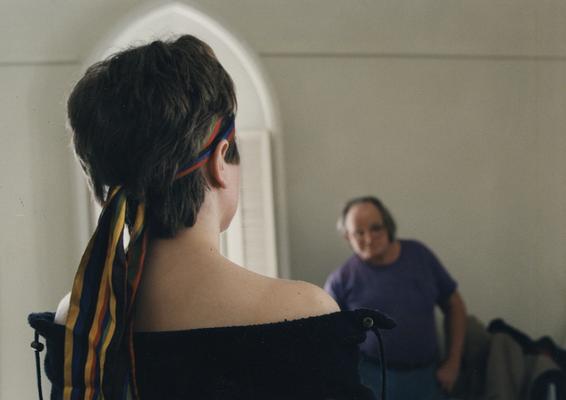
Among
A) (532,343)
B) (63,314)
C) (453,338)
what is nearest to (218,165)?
(63,314)

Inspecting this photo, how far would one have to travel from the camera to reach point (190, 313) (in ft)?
1.72

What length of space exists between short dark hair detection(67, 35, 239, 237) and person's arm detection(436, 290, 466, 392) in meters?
0.59

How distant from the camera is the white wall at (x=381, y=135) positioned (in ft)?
3.05

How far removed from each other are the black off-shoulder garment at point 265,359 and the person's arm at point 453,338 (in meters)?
0.50

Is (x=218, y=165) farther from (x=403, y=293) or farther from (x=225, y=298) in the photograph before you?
(x=403, y=293)

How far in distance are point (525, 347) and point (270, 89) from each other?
55 cm

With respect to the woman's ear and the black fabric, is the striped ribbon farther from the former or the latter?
the black fabric

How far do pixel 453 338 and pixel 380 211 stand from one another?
22 centimetres

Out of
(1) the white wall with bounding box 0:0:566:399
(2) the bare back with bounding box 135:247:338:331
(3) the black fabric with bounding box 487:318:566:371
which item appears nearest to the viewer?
(2) the bare back with bounding box 135:247:338:331

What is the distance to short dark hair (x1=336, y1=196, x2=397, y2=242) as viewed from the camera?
3.22 ft

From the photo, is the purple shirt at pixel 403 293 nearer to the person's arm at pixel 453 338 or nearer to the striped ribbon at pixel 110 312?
the person's arm at pixel 453 338

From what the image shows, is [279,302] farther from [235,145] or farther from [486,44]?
[486,44]

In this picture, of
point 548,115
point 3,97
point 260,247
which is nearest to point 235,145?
point 260,247


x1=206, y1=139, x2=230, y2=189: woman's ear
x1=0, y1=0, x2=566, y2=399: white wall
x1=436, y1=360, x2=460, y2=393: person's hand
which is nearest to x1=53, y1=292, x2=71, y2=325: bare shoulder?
x1=206, y1=139, x2=230, y2=189: woman's ear
